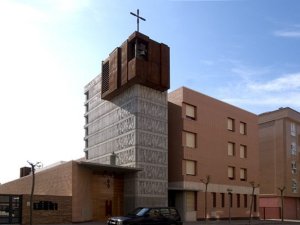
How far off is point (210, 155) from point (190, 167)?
419 cm

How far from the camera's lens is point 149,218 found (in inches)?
1156

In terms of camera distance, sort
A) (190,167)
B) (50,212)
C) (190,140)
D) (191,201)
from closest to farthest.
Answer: (50,212)
(191,201)
(190,167)
(190,140)

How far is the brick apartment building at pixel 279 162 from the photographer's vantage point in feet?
239

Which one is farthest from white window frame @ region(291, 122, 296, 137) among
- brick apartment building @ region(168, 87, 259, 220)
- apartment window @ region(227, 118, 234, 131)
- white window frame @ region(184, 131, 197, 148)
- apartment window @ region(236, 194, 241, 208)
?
white window frame @ region(184, 131, 197, 148)

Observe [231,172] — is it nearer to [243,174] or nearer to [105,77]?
[243,174]

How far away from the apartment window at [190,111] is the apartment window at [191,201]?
830cm

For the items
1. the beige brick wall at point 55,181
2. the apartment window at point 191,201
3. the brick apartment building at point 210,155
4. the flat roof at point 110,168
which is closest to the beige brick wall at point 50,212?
the beige brick wall at point 55,181

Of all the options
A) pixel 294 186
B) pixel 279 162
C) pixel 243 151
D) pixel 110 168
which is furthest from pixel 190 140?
pixel 294 186

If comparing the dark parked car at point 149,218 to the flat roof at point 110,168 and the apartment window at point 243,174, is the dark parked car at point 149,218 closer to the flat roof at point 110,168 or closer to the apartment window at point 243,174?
the flat roof at point 110,168

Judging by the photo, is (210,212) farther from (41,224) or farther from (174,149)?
(41,224)

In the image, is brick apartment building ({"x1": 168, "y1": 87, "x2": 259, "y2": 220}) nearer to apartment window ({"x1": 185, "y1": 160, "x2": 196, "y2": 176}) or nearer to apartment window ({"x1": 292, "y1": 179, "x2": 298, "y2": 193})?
apartment window ({"x1": 185, "y1": 160, "x2": 196, "y2": 176})

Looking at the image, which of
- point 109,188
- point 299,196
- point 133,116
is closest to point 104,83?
point 133,116

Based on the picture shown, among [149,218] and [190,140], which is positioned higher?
[190,140]

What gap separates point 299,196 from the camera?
75.9 metres
